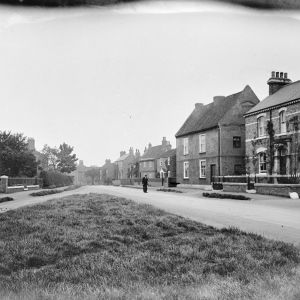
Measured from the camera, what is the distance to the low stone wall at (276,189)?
19.1 m

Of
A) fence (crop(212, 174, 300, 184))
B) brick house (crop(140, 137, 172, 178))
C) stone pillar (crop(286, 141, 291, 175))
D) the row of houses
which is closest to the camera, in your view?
fence (crop(212, 174, 300, 184))

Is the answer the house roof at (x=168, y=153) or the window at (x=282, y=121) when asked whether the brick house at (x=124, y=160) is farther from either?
the house roof at (x=168, y=153)

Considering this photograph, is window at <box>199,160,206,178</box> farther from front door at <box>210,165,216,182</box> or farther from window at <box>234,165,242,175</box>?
window at <box>234,165,242,175</box>

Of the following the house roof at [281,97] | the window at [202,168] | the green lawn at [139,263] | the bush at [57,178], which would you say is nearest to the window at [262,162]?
the house roof at [281,97]

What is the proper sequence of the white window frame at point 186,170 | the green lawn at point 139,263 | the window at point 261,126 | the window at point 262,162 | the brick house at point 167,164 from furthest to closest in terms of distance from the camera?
the brick house at point 167,164 < the white window frame at point 186,170 < the window at point 261,126 < the window at point 262,162 < the green lawn at point 139,263

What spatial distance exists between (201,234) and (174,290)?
384 centimetres

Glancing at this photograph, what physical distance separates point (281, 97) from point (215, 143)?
8493mm

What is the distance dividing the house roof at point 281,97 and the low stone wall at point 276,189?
224 inches

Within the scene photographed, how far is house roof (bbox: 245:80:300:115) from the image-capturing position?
2375cm

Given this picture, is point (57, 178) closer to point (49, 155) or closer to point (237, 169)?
point (49, 155)

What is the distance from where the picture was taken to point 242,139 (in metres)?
31.7

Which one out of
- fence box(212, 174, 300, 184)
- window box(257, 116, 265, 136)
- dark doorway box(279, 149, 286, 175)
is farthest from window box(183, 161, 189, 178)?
dark doorway box(279, 149, 286, 175)

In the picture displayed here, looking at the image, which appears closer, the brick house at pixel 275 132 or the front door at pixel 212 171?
the brick house at pixel 275 132

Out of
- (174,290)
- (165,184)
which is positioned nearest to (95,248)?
(174,290)
